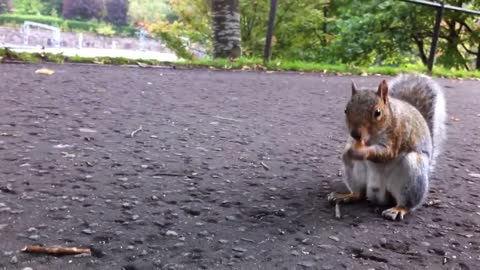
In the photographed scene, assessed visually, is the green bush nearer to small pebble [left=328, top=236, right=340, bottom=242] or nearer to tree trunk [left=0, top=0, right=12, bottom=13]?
tree trunk [left=0, top=0, right=12, bottom=13]

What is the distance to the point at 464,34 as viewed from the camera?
14578 mm

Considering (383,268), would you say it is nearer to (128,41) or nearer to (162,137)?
(162,137)

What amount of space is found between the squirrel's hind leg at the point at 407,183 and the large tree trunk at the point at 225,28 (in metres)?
6.05

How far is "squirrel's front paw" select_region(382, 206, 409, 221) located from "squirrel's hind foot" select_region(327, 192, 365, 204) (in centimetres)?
16

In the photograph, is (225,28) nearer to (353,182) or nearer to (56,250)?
(353,182)

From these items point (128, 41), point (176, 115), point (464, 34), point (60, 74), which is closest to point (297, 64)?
point (60, 74)

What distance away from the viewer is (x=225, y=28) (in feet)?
25.9

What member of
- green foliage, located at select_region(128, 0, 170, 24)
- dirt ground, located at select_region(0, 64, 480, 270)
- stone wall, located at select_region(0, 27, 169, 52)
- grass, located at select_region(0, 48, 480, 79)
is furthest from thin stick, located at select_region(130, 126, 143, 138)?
green foliage, located at select_region(128, 0, 170, 24)

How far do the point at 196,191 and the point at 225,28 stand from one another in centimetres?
599

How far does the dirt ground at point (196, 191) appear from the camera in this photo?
1641 mm

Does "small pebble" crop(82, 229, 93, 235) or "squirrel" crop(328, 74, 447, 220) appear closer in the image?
"small pebble" crop(82, 229, 93, 235)

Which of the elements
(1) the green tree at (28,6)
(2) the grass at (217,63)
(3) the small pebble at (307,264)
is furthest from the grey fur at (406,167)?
(1) the green tree at (28,6)

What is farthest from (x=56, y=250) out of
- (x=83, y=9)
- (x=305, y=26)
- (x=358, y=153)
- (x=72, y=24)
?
(x=83, y=9)

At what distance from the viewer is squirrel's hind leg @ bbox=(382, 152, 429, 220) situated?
2.03 m
